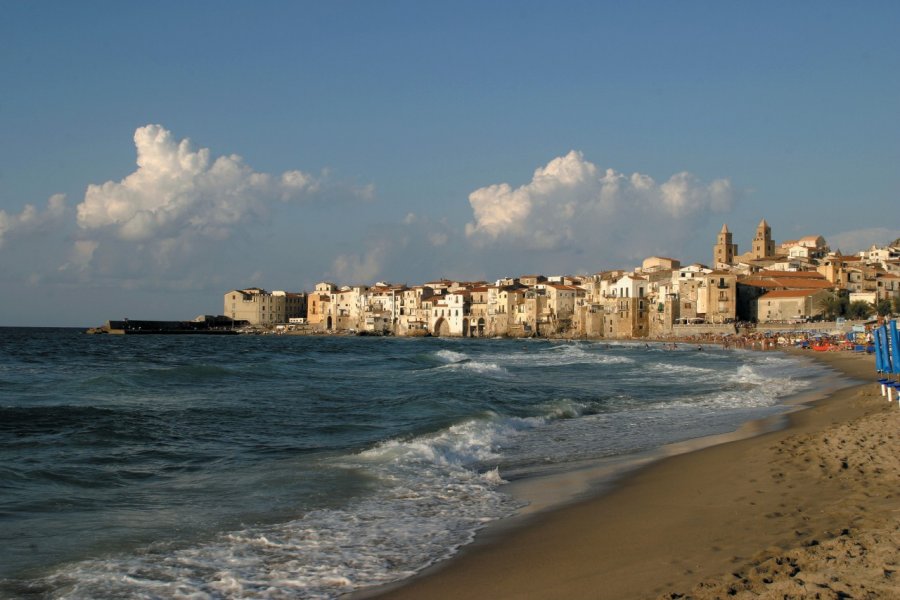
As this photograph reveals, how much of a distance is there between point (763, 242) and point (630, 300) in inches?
1578

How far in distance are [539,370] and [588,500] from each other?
2870 cm

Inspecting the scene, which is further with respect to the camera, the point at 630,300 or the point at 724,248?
the point at 724,248

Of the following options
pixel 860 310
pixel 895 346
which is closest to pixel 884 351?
pixel 895 346

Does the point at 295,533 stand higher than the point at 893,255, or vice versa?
the point at 893,255

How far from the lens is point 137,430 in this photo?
15688mm

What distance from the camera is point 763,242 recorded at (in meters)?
122

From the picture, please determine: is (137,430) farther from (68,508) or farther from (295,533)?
(295,533)

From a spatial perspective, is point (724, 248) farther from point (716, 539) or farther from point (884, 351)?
point (716, 539)

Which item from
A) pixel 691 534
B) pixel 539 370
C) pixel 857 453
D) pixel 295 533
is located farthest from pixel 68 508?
pixel 539 370

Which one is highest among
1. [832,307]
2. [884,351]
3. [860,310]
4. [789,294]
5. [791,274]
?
[791,274]

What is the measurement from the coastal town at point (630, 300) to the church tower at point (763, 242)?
0.15 metres

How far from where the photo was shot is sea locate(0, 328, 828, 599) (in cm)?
689

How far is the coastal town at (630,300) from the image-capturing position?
3278 inches

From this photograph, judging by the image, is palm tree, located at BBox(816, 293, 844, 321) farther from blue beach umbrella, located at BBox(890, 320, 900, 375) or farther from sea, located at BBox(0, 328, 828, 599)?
blue beach umbrella, located at BBox(890, 320, 900, 375)
